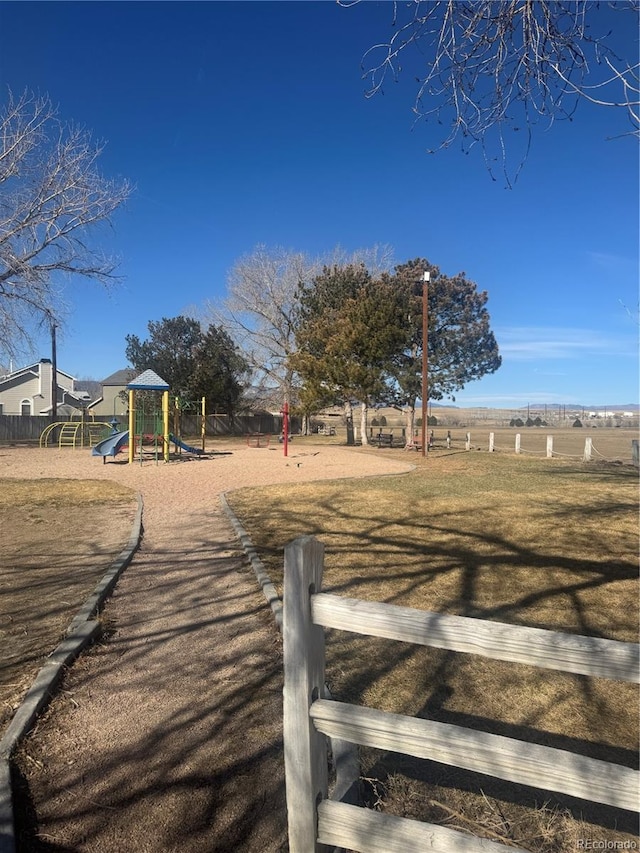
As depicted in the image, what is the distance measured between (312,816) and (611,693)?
107 inches

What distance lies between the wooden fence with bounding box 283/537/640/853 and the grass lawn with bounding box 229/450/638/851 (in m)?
0.69

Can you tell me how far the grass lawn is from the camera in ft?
8.66

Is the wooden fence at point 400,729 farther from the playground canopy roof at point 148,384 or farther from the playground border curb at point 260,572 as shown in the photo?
the playground canopy roof at point 148,384

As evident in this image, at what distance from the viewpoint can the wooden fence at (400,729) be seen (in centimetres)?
175

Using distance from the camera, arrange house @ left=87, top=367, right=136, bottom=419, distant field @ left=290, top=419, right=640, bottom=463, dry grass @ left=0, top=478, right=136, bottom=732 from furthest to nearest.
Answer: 1. house @ left=87, top=367, right=136, bottom=419
2. distant field @ left=290, top=419, right=640, bottom=463
3. dry grass @ left=0, top=478, right=136, bottom=732

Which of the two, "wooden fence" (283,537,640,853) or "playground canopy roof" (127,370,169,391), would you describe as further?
"playground canopy roof" (127,370,169,391)

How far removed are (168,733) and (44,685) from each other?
935 millimetres

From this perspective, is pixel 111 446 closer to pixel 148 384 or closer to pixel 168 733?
pixel 148 384

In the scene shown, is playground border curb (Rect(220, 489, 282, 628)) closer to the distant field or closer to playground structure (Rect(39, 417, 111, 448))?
the distant field

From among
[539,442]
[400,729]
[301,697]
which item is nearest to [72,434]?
[539,442]

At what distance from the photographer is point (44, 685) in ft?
11.4

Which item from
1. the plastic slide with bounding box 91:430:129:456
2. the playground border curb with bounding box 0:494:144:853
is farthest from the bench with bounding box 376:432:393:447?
the playground border curb with bounding box 0:494:144:853

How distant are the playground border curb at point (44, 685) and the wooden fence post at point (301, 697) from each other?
3.70 feet

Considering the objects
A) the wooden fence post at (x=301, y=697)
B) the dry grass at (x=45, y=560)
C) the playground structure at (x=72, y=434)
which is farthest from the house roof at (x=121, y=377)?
the wooden fence post at (x=301, y=697)
